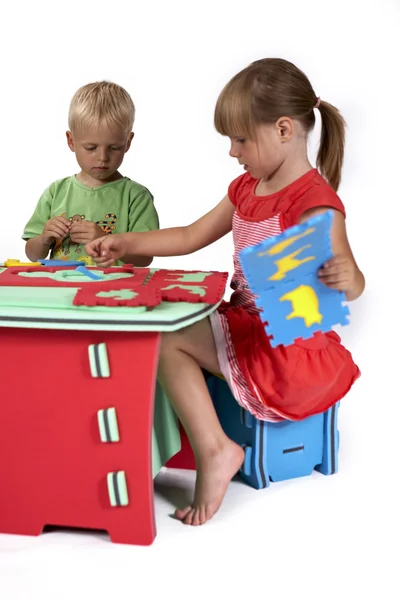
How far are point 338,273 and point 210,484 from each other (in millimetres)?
410

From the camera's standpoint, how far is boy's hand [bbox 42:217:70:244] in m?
1.93

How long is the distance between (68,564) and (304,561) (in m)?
0.35

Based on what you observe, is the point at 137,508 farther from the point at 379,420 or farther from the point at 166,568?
the point at 379,420

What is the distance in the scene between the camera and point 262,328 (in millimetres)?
1467

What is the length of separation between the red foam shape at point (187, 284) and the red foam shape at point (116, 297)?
1.1 inches

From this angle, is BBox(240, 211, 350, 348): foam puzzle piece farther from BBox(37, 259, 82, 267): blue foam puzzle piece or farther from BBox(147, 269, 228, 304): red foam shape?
BBox(37, 259, 82, 267): blue foam puzzle piece

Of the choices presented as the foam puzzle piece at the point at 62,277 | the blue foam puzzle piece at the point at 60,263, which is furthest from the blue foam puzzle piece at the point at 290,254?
the blue foam puzzle piece at the point at 60,263

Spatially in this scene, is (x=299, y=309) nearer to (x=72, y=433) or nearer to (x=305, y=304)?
(x=305, y=304)

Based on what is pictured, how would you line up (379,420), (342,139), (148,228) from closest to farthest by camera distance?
(342,139) → (379,420) → (148,228)

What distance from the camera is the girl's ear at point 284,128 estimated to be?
1.47 metres

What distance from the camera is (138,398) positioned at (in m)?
1.27

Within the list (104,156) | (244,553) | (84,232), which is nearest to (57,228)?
(84,232)

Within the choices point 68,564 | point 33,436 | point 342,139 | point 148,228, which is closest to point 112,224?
point 148,228

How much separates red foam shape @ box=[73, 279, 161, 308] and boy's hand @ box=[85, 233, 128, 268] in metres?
0.28
